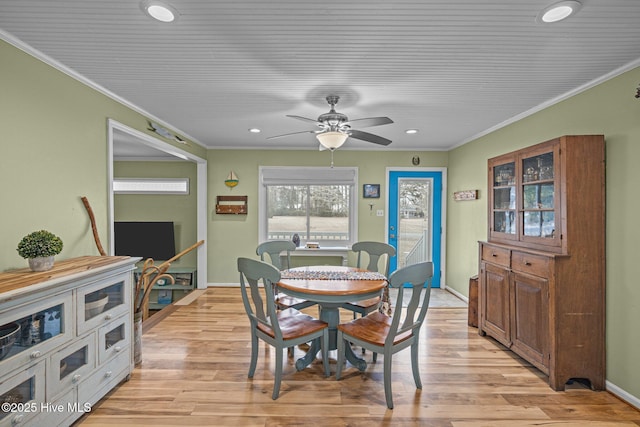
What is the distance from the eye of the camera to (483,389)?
2.33 metres

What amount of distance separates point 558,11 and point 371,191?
3678 millimetres

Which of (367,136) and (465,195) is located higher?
(367,136)

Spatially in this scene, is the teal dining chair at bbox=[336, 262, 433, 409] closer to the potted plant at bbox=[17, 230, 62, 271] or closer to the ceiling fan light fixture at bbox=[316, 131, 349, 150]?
the ceiling fan light fixture at bbox=[316, 131, 349, 150]

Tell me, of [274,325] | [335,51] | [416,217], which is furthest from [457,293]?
[335,51]

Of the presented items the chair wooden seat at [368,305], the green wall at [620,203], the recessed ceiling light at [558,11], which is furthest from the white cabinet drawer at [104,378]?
the green wall at [620,203]

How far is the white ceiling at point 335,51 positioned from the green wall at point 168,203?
2.40 meters

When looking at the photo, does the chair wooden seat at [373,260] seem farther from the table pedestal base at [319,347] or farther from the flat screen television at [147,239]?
the flat screen television at [147,239]

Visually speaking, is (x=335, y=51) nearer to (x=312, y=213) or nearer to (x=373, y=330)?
(x=373, y=330)

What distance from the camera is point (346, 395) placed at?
7.32ft

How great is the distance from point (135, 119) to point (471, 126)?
392 cm

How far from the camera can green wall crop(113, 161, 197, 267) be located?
5.41m

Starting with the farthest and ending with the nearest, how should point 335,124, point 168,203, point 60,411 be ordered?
point 168,203 → point 335,124 → point 60,411

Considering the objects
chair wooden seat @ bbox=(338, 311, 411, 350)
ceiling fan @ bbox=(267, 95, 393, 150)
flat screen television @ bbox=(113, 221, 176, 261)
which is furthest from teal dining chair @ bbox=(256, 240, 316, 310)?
flat screen television @ bbox=(113, 221, 176, 261)

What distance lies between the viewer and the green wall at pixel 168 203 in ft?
17.8
